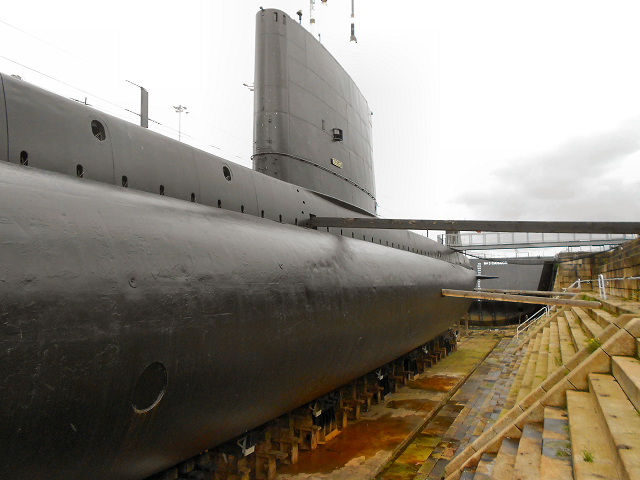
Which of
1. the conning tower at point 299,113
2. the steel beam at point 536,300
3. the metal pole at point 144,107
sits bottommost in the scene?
the steel beam at point 536,300

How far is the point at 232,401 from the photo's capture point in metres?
3.65

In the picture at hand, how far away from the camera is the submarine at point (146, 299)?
2.34 metres

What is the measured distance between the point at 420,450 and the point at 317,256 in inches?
142

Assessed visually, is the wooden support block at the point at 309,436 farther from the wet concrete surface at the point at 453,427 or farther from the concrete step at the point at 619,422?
the concrete step at the point at 619,422

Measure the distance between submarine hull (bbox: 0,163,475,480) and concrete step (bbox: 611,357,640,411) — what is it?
269cm

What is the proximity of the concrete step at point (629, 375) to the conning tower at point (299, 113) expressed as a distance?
4788 mm

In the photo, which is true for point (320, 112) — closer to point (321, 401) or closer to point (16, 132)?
point (321, 401)

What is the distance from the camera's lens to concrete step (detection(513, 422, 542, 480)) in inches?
127

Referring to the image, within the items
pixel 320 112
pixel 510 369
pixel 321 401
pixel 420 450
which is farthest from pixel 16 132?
pixel 510 369

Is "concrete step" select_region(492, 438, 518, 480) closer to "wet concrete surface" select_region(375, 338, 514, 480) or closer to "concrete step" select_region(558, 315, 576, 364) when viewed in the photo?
"wet concrete surface" select_region(375, 338, 514, 480)

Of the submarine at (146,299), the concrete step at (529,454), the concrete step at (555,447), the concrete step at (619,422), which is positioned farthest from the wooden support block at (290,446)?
the concrete step at (619,422)

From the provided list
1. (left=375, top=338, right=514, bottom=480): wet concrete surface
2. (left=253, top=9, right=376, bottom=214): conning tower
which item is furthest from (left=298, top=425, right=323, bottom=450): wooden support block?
(left=253, top=9, right=376, bottom=214): conning tower

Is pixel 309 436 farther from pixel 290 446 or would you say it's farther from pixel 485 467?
Result: pixel 485 467

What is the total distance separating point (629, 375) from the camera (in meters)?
3.54
